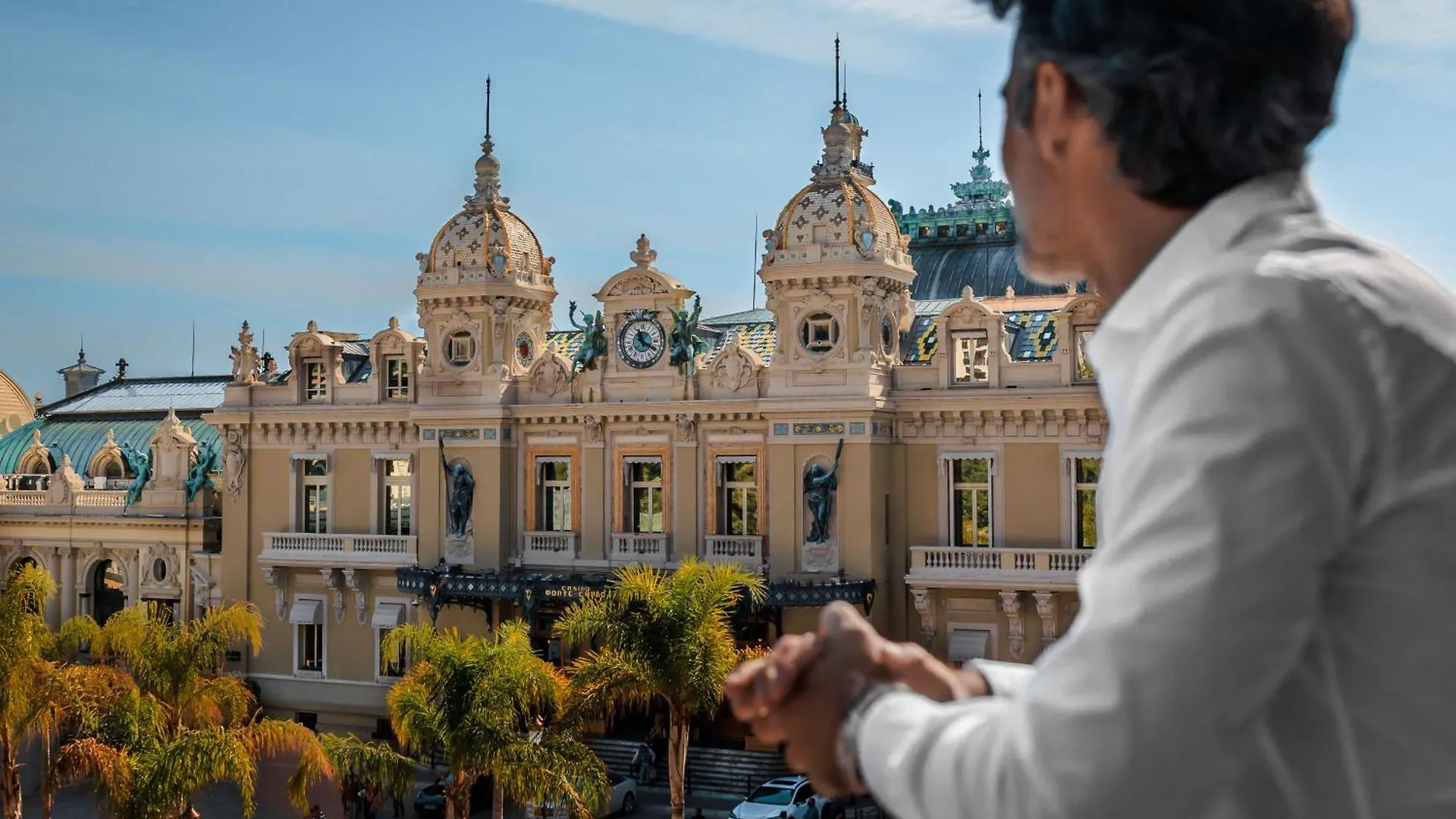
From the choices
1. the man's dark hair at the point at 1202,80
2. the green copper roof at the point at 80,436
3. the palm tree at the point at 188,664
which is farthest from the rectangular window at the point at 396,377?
the man's dark hair at the point at 1202,80

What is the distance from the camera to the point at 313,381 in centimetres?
3922

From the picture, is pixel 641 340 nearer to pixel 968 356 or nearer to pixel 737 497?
pixel 737 497

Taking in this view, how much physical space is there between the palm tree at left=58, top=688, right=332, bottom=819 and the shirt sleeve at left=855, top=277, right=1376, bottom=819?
70.7ft

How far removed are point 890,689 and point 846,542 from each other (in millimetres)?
29924

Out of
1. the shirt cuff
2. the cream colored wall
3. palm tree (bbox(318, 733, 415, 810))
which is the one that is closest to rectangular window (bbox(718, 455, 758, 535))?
the cream colored wall

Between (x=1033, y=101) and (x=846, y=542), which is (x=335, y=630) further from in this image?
(x=1033, y=101)

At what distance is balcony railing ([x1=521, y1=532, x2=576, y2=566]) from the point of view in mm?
34969

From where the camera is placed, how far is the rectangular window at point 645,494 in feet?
113

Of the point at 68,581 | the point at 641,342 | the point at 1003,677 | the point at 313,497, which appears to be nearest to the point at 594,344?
the point at 641,342

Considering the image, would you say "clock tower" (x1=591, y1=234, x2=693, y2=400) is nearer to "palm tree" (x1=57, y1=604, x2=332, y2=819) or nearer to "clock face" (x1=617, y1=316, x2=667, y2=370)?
"clock face" (x1=617, y1=316, x2=667, y2=370)

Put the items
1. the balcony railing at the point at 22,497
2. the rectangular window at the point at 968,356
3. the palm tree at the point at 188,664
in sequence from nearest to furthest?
the palm tree at the point at 188,664, the rectangular window at the point at 968,356, the balcony railing at the point at 22,497

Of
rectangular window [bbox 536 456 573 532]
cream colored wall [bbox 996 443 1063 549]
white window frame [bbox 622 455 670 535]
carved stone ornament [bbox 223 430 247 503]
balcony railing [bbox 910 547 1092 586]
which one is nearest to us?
balcony railing [bbox 910 547 1092 586]

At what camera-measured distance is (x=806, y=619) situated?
105ft

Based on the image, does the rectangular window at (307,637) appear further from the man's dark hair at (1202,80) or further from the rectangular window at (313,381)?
the man's dark hair at (1202,80)
